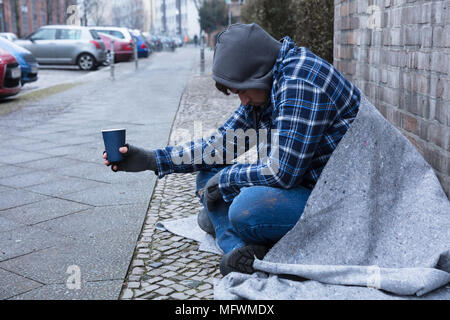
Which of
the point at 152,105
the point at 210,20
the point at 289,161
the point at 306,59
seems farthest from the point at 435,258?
the point at 210,20

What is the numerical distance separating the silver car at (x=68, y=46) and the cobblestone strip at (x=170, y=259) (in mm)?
15085

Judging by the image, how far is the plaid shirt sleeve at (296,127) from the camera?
87.4 inches

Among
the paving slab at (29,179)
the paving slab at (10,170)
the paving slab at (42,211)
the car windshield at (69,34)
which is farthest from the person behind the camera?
the car windshield at (69,34)

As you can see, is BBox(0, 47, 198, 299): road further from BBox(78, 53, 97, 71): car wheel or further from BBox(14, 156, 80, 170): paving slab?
BBox(78, 53, 97, 71): car wheel

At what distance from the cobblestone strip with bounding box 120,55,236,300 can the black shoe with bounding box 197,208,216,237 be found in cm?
9

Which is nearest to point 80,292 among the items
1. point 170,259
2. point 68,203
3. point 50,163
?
point 170,259

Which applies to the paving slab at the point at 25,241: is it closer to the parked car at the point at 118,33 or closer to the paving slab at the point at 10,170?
the paving slab at the point at 10,170

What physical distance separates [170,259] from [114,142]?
0.67m

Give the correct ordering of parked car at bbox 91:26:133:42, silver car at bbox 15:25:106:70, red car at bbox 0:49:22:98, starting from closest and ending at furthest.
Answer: red car at bbox 0:49:22:98 → silver car at bbox 15:25:106:70 → parked car at bbox 91:26:133:42

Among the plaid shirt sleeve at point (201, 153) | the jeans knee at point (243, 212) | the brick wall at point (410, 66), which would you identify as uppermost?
the brick wall at point (410, 66)

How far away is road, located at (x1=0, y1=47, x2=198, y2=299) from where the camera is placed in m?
2.60

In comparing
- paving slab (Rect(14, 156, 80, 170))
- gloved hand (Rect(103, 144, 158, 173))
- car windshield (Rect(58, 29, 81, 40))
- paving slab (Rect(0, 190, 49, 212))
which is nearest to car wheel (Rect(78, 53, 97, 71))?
car windshield (Rect(58, 29, 81, 40))

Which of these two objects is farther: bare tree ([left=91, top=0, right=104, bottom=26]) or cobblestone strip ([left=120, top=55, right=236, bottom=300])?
bare tree ([left=91, top=0, right=104, bottom=26])

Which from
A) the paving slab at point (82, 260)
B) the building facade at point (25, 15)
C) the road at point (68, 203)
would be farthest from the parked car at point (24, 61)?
the building facade at point (25, 15)
